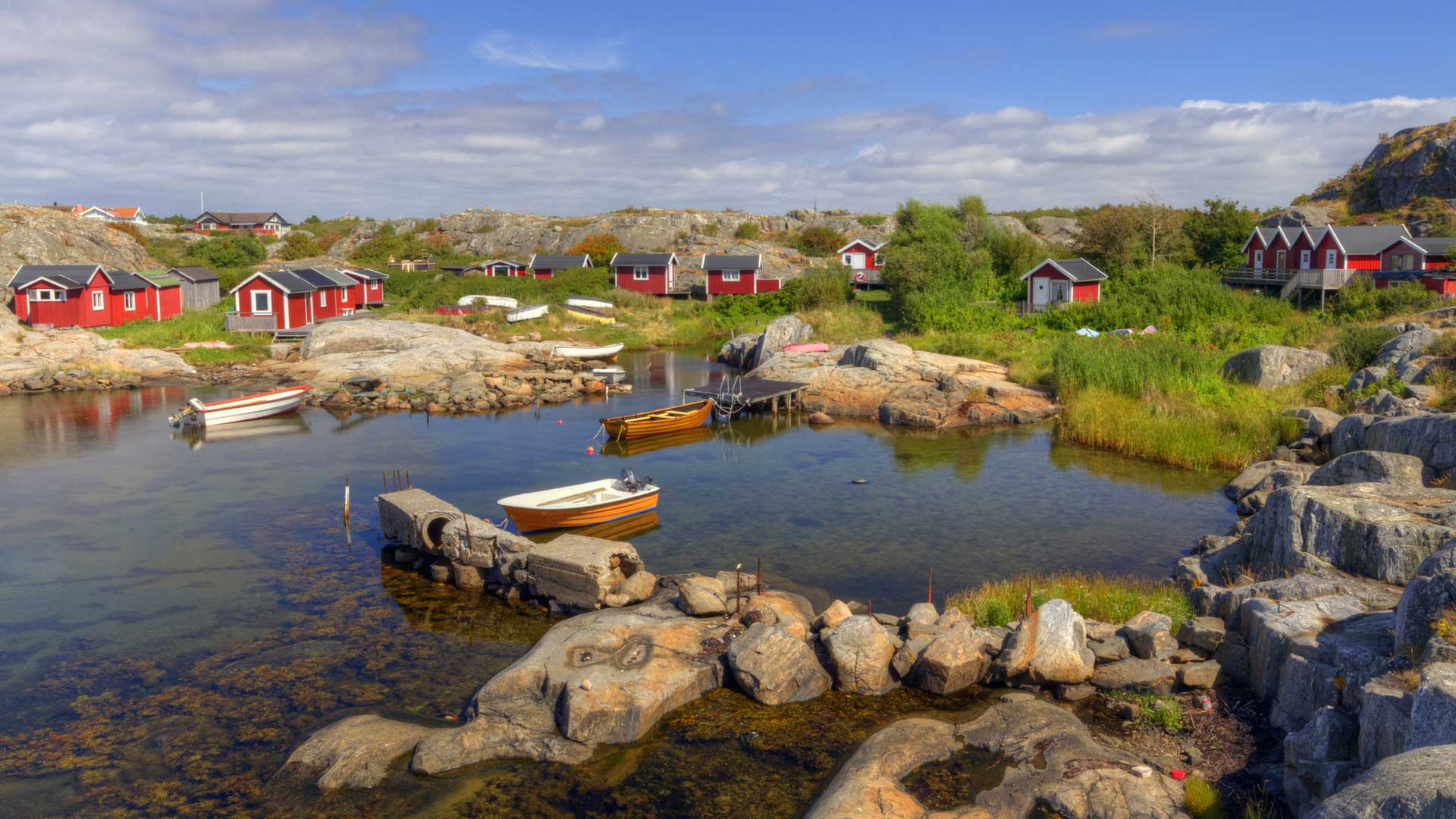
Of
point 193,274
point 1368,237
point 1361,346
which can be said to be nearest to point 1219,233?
point 1368,237

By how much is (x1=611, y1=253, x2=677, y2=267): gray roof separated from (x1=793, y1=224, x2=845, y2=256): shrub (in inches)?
967

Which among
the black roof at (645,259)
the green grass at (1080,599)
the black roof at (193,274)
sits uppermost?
the black roof at (645,259)

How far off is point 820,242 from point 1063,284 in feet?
153

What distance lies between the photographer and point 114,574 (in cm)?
2066

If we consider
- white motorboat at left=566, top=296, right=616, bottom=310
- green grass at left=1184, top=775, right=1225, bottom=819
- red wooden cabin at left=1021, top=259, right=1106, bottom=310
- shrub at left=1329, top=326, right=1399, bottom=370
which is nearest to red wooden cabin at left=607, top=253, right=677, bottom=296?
white motorboat at left=566, top=296, right=616, bottom=310

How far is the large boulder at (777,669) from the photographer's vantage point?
1420 cm

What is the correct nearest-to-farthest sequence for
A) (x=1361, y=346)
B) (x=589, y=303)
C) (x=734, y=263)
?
(x=1361, y=346) → (x=589, y=303) → (x=734, y=263)

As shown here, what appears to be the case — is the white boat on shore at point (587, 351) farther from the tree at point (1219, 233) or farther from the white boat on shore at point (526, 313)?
the tree at point (1219, 233)

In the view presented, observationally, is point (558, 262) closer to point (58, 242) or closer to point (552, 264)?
point (552, 264)

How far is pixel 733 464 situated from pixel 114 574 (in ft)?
58.1

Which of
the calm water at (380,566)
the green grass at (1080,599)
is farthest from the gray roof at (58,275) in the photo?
the green grass at (1080,599)

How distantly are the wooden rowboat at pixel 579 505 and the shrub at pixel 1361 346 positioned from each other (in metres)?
26.2

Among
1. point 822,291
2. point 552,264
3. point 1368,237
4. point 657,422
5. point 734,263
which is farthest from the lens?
point 552,264

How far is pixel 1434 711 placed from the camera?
8.22m
